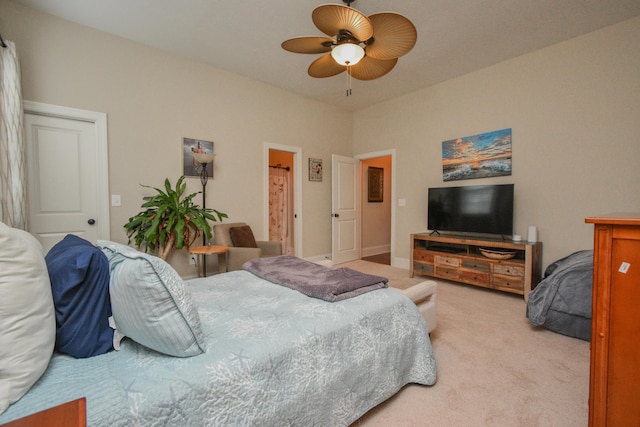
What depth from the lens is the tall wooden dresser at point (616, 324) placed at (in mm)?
1016

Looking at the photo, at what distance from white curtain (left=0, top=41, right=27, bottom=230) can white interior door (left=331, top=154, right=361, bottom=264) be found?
151 inches

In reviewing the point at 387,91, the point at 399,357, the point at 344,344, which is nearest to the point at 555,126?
the point at 387,91

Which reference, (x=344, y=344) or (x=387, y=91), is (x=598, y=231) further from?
(x=387, y=91)

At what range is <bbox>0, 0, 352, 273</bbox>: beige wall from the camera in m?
2.68

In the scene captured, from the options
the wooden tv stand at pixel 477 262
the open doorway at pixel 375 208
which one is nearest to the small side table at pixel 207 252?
the wooden tv stand at pixel 477 262

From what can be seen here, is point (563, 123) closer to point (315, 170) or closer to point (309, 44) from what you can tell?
point (309, 44)

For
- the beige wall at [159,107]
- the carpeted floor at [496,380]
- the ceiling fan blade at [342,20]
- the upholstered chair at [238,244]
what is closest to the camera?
the carpeted floor at [496,380]

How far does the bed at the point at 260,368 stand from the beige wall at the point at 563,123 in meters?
2.82

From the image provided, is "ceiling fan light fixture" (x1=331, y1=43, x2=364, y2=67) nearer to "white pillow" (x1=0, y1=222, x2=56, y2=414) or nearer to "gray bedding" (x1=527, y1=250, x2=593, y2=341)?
"white pillow" (x1=0, y1=222, x2=56, y2=414)

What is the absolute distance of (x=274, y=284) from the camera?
1883mm

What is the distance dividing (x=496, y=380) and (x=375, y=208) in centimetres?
477

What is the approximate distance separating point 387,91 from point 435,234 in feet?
7.95

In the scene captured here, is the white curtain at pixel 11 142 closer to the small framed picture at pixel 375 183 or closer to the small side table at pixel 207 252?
the small side table at pixel 207 252

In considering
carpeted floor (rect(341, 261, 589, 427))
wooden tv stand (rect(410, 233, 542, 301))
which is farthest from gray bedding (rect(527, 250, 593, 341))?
wooden tv stand (rect(410, 233, 542, 301))
